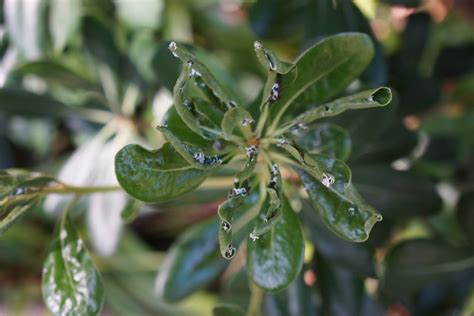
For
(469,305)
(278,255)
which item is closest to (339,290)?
(469,305)

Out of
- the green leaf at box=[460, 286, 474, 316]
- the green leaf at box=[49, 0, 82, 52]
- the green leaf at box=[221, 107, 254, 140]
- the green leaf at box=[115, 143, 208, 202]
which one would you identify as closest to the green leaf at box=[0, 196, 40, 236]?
the green leaf at box=[115, 143, 208, 202]

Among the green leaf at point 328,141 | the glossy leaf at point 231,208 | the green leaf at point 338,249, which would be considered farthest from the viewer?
the green leaf at point 338,249

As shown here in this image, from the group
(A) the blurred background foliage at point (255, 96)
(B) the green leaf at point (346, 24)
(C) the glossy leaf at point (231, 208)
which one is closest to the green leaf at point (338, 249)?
(A) the blurred background foliage at point (255, 96)

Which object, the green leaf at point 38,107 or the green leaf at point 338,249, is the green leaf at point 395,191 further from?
the green leaf at point 38,107

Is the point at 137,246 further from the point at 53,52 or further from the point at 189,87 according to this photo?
the point at 189,87

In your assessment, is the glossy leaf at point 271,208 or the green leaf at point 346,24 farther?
the green leaf at point 346,24

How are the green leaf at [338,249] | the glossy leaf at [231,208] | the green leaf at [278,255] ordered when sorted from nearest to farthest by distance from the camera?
the glossy leaf at [231,208], the green leaf at [278,255], the green leaf at [338,249]

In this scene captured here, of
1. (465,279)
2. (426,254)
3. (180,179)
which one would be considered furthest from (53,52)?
(465,279)

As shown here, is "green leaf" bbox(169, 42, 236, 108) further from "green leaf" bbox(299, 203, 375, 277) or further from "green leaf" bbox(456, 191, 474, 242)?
"green leaf" bbox(456, 191, 474, 242)
